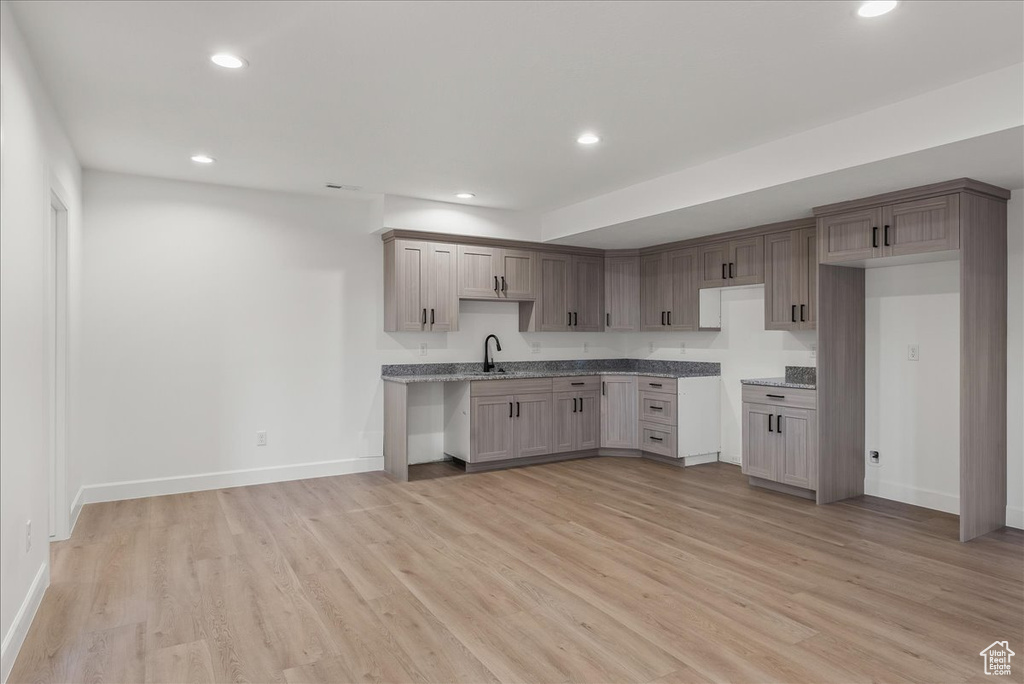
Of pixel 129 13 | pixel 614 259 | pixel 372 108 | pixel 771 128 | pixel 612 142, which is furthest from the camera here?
pixel 614 259

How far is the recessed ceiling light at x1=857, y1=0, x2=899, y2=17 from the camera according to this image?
2330mm

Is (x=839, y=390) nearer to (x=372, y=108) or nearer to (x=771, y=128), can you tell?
(x=771, y=128)

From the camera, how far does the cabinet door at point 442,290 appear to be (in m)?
5.82

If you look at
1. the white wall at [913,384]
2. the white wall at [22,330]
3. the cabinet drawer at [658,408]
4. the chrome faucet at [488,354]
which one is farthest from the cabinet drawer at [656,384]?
the white wall at [22,330]

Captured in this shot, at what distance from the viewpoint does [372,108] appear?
3.45 m

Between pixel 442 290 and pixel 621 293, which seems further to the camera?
pixel 621 293

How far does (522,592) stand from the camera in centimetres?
307

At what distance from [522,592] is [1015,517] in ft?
11.4

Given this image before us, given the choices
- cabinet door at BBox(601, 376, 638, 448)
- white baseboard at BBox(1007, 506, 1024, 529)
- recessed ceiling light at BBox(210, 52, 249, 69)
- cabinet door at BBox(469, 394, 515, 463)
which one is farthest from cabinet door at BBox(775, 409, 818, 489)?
recessed ceiling light at BBox(210, 52, 249, 69)

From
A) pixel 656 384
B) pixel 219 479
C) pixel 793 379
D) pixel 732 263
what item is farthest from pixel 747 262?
pixel 219 479

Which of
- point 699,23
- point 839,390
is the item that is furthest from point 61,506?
point 839,390

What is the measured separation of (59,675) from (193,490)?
2864 millimetres

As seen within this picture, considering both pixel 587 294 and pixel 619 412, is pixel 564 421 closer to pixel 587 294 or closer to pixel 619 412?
pixel 619 412

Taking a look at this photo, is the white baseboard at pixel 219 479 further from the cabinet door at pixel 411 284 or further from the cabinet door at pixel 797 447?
the cabinet door at pixel 797 447
